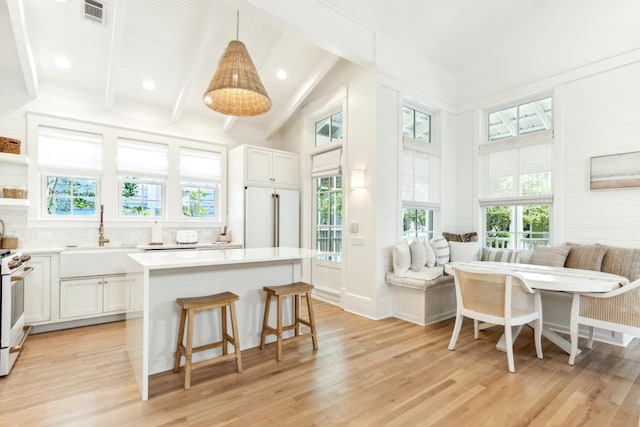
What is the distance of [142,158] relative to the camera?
15.9 feet

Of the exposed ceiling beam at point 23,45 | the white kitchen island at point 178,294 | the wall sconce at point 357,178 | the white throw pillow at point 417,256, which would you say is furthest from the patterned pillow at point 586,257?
the exposed ceiling beam at point 23,45

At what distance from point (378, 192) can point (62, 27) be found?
13.1ft

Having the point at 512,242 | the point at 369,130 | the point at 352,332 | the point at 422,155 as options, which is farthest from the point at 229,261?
the point at 512,242

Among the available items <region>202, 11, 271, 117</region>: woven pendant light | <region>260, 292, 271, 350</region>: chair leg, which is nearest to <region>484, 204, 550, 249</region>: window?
<region>260, 292, 271, 350</region>: chair leg

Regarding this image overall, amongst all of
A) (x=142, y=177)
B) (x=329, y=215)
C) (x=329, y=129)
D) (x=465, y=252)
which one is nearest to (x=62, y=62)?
(x=142, y=177)

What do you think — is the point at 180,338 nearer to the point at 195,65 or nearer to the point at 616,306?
the point at 195,65

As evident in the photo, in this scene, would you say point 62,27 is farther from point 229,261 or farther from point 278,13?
point 229,261

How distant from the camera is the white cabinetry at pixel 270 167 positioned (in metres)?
5.22

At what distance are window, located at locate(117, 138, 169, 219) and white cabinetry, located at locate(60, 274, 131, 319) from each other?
1.08 meters

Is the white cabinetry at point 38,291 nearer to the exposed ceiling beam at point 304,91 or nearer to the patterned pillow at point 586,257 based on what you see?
the exposed ceiling beam at point 304,91

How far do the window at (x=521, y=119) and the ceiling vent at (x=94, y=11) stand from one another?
5193mm

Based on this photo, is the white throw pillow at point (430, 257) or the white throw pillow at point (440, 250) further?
the white throw pillow at point (440, 250)

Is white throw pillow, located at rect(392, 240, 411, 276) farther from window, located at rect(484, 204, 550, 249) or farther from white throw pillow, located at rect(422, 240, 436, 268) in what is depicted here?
window, located at rect(484, 204, 550, 249)

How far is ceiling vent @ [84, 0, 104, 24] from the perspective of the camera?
10.8 feet
